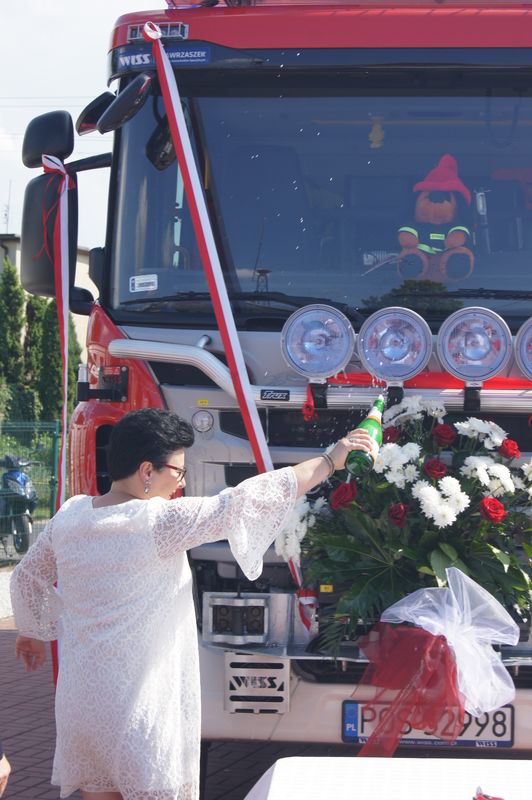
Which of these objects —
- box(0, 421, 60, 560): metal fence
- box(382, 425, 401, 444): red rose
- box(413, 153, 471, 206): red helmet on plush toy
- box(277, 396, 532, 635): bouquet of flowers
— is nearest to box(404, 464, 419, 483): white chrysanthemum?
box(277, 396, 532, 635): bouquet of flowers

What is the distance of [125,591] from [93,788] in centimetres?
62

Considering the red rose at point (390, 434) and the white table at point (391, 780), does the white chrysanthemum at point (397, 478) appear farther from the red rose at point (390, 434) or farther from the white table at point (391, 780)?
the white table at point (391, 780)

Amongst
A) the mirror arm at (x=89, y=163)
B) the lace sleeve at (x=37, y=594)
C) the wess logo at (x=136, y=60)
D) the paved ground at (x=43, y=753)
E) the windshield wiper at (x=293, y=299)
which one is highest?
the wess logo at (x=136, y=60)

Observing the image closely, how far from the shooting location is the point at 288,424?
4.86m

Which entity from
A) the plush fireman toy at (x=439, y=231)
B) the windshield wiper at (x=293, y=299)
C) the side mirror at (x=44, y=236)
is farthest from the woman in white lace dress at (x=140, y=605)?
the side mirror at (x=44, y=236)

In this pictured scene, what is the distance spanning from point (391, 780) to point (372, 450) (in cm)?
124

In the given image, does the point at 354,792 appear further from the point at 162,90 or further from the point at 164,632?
the point at 162,90

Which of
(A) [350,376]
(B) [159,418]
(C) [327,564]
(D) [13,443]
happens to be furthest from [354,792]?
(D) [13,443]

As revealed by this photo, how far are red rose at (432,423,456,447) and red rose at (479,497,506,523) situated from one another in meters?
0.36

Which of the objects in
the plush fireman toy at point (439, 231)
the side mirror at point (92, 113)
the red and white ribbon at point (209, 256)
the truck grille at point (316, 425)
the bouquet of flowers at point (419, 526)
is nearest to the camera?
the bouquet of flowers at point (419, 526)

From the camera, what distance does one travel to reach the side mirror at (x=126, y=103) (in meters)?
5.16

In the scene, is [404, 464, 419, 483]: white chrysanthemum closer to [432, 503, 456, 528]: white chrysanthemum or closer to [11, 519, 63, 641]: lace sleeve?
[432, 503, 456, 528]: white chrysanthemum

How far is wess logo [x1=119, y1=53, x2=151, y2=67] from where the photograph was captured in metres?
5.20

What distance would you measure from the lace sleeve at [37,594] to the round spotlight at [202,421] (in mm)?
1244
